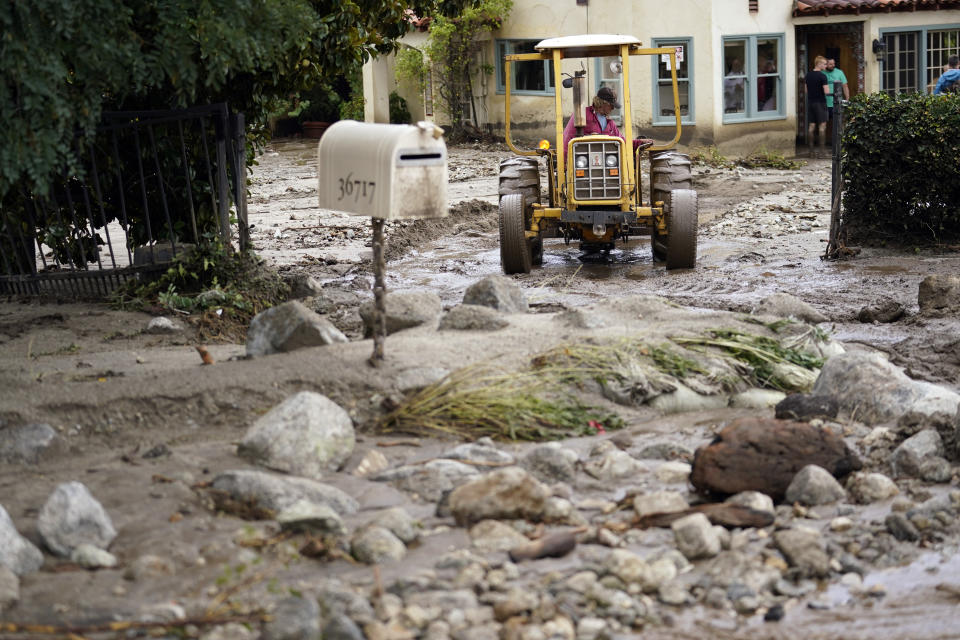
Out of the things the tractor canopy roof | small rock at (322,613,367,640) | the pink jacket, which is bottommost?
small rock at (322,613,367,640)

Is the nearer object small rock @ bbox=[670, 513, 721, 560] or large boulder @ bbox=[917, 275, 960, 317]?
small rock @ bbox=[670, 513, 721, 560]

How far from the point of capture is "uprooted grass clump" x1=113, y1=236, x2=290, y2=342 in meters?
9.05

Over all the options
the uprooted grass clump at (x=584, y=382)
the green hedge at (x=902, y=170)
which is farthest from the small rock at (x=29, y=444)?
the green hedge at (x=902, y=170)

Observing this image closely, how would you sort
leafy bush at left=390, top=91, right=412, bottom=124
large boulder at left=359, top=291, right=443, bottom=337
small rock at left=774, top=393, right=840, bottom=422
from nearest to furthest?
small rock at left=774, top=393, right=840, bottom=422 → large boulder at left=359, top=291, right=443, bottom=337 → leafy bush at left=390, top=91, right=412, bottom=124

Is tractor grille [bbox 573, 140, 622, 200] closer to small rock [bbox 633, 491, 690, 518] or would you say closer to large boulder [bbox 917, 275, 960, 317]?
large boulder [bbox 917, 275, 960, 317]

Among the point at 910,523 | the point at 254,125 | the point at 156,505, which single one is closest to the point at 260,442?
the point at 156,505

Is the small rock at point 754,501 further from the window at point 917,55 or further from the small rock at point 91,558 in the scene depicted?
the window at point 917,55

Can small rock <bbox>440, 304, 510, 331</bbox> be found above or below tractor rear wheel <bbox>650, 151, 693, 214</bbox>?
below

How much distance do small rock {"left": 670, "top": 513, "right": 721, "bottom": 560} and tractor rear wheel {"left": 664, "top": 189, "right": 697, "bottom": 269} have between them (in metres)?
7.25

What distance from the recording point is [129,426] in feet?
19.5

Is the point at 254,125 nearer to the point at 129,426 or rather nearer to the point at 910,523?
the point at 129,426

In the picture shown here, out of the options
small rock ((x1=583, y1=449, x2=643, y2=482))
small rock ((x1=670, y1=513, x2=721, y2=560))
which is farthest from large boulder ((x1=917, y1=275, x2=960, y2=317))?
small rock ((x1=670, y1=513, x2=721, y2=560))

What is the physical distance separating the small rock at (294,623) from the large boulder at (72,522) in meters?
0.95

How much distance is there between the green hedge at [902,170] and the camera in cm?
1190
